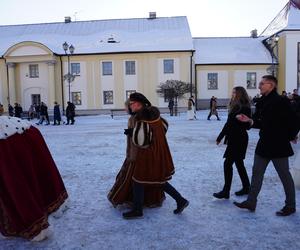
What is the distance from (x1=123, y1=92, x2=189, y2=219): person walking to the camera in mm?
4535

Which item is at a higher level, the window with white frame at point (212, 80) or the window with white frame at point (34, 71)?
the window with white frame at point (34, 71)

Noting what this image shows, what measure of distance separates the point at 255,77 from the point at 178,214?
36.8m

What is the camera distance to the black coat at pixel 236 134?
18.0ft

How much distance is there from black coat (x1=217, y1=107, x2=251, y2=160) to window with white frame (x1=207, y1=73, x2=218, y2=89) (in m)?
35.3

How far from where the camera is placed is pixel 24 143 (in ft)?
13.3

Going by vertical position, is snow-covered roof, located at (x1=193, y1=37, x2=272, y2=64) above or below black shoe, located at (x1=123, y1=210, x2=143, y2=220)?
above

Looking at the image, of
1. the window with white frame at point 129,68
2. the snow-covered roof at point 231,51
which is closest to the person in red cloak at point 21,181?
the window with white frame at point 129,68

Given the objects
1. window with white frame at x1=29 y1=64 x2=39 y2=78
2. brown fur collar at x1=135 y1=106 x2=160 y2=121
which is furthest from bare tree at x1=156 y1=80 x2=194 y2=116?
brown fur collar at x1=135 y1=106 x2=160 y2=121

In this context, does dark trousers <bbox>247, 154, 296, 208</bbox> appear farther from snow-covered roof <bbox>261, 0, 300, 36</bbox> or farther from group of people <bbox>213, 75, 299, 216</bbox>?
snow-covered roof <bbox>261, 0, 300, 36</bbox>

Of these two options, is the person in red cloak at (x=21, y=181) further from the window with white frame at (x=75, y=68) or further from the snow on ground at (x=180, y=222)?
the window with white frame at (x=75, y=68)

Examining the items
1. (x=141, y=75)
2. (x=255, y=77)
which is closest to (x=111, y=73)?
(x=141, y=75)

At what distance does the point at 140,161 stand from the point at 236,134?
1646 mm

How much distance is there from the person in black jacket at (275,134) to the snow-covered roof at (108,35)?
32.7 meters

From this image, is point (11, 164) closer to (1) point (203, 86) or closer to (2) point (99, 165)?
(2) point (99, 165)
